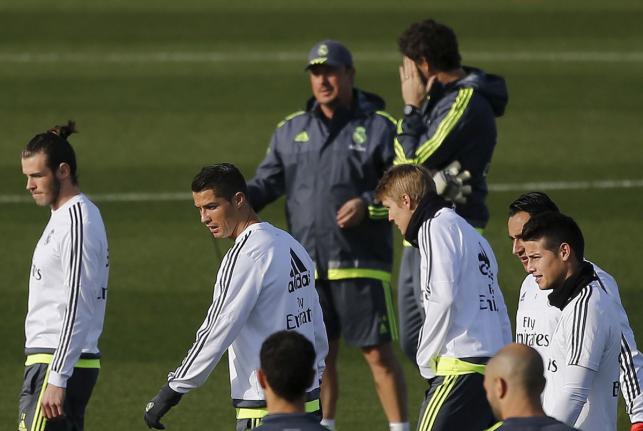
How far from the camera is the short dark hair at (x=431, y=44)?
8.55 m

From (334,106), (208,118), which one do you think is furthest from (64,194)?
(208,118)

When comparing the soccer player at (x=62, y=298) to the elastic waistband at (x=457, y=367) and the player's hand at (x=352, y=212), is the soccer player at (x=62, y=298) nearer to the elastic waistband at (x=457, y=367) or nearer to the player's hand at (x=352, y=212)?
the elastic waistband at (x=457, y=367)

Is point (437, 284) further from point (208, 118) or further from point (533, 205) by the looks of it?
point (208, 118)

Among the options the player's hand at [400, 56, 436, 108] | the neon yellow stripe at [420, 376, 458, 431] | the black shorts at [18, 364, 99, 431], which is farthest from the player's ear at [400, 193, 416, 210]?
the player's hand at [400, 56, 436, 108]

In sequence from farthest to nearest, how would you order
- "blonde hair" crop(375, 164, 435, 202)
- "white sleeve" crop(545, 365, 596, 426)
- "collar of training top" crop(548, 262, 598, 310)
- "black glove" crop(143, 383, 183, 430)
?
1. "blonde hair" crop(375, 164, 435, 202)
2. "black glove" crop(143, 383, 183, 430)
3. "collar of training top" crop(548, 262, 598, 310)
4. "white sleeve" crop(545, 365, 596, 426)

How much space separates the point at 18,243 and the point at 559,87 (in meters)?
7.33

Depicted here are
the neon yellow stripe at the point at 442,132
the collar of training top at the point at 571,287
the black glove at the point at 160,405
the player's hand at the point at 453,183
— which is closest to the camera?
the collar of training top at the point at 571,287

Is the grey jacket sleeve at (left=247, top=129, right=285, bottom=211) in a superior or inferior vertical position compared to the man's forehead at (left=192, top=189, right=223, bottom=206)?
superior

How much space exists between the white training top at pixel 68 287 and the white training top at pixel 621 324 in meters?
2.05

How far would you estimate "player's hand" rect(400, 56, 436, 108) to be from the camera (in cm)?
870

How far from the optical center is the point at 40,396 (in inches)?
272

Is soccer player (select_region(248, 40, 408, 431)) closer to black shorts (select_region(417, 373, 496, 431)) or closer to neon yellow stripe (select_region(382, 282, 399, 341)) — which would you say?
neon yellow stripe (select_region(382, 282, 399, 341))

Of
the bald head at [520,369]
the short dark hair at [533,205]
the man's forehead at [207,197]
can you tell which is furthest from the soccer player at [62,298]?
the bald head at [520,369]

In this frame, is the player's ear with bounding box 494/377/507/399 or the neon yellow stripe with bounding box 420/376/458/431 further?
the neon yellow stripe with bounding box 420/376/458/431
